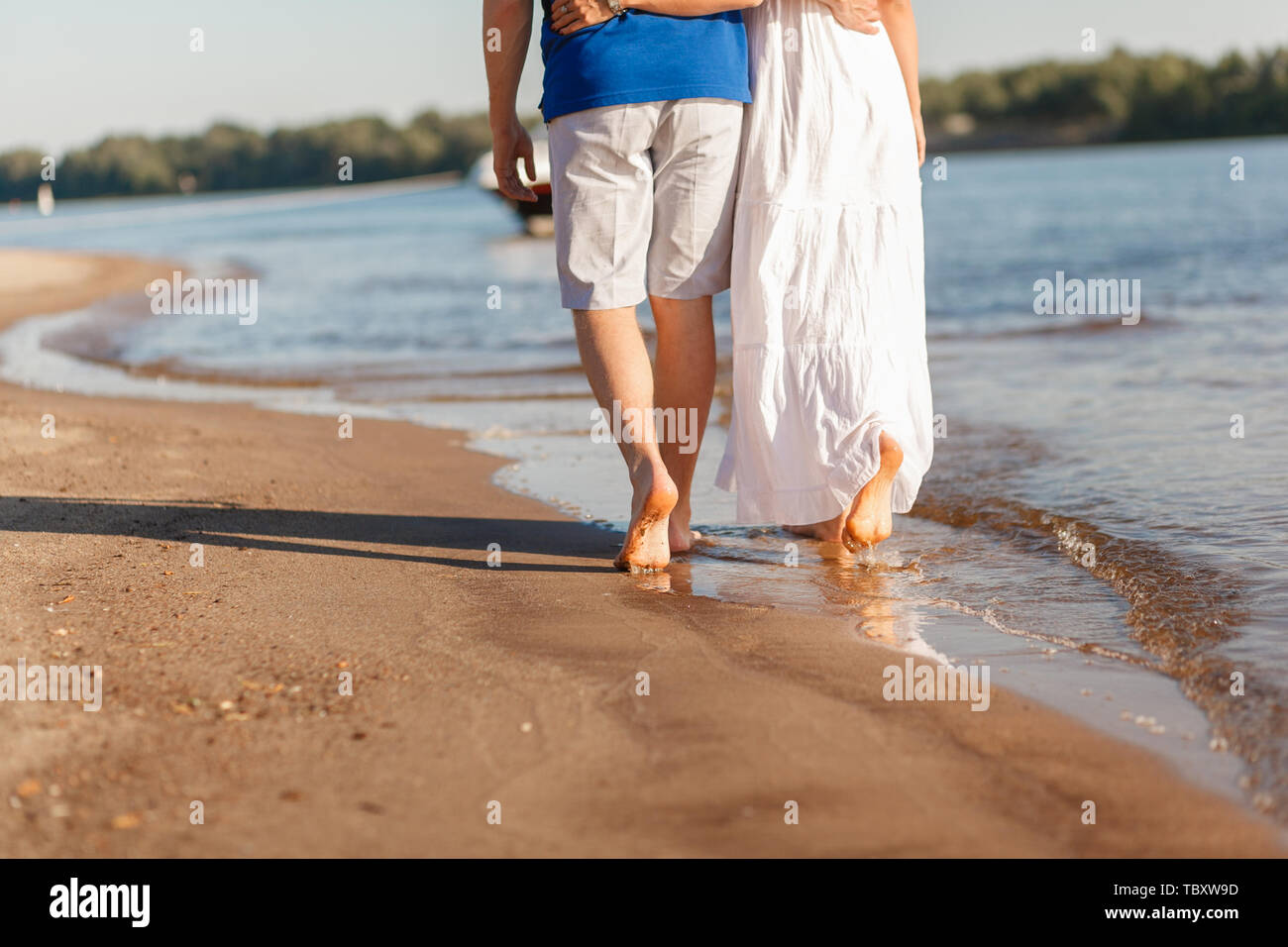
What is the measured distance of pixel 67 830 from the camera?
63.1 inches

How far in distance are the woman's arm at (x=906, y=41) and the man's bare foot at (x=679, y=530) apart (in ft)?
3.26

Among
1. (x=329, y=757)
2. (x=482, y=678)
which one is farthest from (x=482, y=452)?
(x=329, y=757)

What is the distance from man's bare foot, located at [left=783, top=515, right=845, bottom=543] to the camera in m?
3.25

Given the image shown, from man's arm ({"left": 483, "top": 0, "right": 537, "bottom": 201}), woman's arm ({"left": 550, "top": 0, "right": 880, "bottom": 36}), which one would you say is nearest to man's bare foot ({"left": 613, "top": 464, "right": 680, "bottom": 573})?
man's arm ({"left": 483, "top": 0, "right": 537, "bottom": 201})

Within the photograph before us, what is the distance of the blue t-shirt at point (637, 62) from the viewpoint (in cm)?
272

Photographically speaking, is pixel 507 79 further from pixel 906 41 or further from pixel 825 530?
pixel 825 530

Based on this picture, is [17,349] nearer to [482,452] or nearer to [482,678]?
[482,452]

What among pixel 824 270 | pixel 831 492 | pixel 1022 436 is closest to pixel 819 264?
pixel 824 270

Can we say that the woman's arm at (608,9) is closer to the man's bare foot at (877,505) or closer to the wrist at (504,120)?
the wrist at (504,120)

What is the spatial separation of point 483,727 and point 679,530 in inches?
49.4

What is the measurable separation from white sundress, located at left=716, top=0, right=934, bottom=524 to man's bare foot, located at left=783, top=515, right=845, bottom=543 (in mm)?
251

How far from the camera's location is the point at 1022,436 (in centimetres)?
461

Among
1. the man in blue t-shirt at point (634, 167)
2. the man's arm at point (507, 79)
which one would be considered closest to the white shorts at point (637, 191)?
the man in blue t-shirt at point (634, 167)
